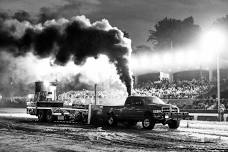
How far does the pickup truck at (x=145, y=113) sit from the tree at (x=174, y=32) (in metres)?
52.4

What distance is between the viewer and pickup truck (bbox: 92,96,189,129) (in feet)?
69.5

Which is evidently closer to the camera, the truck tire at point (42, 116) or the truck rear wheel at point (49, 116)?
the truck rear wheel at point (49, 116)

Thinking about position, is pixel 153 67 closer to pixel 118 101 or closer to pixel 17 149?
pixel 118 101

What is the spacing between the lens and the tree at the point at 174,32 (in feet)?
251

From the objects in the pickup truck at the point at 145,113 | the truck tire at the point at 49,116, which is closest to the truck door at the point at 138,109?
the pickup truck at the point at 145,113

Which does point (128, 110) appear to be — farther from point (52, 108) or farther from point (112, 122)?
point (52, 108)

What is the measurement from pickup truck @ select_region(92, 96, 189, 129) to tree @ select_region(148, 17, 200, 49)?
5243 centimetres

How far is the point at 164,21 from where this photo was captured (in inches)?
3191

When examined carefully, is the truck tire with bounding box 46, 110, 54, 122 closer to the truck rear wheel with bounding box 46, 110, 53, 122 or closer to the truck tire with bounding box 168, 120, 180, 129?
the truck rear wheel with bounding box 46, 110, 53, 122

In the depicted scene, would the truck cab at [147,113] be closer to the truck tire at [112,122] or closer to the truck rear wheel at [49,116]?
the truck tire at [112,122]

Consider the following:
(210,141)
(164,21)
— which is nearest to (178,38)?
(164,21)

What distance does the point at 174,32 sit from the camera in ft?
258

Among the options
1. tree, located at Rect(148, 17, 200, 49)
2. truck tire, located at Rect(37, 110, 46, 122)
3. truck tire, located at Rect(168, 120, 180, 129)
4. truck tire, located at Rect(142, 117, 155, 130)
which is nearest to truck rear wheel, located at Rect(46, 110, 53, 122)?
truck tire, located at Rect(37, 110, 46, 122)

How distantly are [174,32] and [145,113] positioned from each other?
59.1 metres
